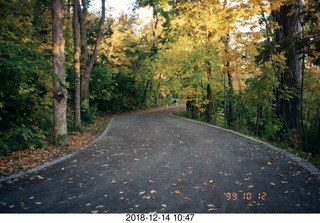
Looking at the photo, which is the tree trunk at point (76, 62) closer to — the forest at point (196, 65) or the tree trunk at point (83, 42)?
the forest at point (196, 65)

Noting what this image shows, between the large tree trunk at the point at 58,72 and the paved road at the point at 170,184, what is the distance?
5.27 feet

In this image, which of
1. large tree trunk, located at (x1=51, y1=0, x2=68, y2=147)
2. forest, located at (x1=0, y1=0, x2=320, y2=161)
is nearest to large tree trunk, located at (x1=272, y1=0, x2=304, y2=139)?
forest, located at (x1=0, y1=0, x2=320, y2=161)

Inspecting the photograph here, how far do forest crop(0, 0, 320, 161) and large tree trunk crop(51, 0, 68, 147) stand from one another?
34 millimetres

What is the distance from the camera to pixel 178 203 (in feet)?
15.0

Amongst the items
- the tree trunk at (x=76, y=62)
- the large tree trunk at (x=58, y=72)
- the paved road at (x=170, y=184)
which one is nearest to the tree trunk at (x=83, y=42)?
the tree trunk at (x=76, y=62)

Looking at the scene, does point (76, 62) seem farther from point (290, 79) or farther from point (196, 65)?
point (290, 79)

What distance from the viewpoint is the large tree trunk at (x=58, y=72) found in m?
9.48

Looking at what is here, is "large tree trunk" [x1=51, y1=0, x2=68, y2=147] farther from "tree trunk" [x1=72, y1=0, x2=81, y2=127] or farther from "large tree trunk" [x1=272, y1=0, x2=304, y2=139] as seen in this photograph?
"large tree trunk" [x1=272, y1=0, x2=304, y2=139]

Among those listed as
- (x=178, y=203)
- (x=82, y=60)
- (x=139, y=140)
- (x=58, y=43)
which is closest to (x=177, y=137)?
(x=139, y=140)

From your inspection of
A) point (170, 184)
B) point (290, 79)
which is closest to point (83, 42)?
point (290, 79)

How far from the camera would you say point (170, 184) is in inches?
219

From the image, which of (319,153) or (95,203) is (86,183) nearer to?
(95,203)

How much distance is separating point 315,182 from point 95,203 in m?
4.33

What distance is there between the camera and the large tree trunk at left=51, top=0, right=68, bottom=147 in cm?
948
